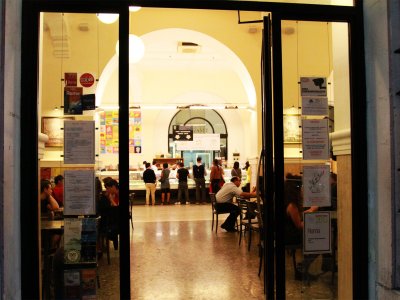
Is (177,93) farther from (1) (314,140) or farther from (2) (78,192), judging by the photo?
(2) (78,192)

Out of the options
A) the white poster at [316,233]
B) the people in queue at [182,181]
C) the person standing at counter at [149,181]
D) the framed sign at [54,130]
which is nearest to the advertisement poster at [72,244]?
the framed sign at [54,130]

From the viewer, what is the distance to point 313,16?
294cm

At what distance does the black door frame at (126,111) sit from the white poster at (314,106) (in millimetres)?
203

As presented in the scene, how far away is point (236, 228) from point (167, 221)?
1859 millimetres

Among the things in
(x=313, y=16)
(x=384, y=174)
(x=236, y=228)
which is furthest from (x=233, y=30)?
(x=384, y=174)

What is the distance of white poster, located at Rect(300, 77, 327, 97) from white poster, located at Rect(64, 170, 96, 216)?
166cm

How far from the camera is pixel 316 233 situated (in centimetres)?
304

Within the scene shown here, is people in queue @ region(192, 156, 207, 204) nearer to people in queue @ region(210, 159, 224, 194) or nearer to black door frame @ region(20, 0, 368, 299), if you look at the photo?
people in queue @ region(210, 159, 224, 194)

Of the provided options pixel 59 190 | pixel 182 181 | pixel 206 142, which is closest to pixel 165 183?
pixel 182 181

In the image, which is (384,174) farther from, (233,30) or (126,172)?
(233,30)

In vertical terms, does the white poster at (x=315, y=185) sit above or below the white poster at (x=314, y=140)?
below

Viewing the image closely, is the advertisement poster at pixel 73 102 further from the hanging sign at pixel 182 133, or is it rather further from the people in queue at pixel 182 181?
the hanging sign at pixel 182 133

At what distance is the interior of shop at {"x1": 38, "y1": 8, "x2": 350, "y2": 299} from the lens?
306 cm

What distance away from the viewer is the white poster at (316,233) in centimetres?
303
